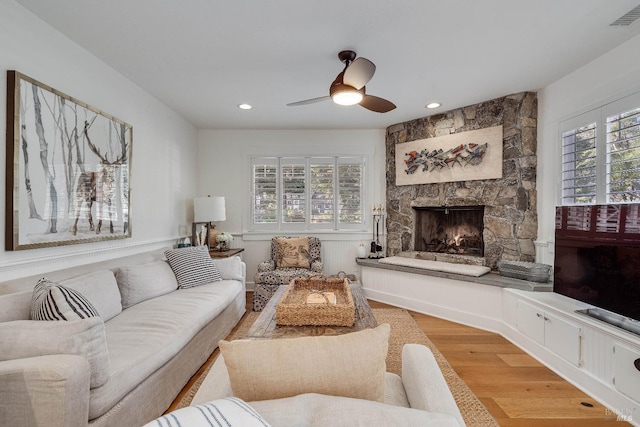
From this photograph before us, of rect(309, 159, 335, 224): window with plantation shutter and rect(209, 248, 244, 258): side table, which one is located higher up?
rect(309, 159, 335, 224): window with plantation shutter

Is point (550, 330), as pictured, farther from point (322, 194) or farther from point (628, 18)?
point (322, 194)

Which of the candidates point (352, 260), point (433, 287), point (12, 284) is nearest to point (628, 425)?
point (433, 287)

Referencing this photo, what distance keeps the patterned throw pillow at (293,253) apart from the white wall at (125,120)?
A: 4.64 ft

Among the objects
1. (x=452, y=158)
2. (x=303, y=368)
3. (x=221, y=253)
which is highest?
(x=452, y=158)

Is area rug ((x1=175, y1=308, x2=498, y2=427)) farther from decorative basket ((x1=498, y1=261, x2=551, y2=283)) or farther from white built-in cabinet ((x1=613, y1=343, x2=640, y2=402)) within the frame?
decorative basket ((x1=498, y1=261, x2=551, y2=283))

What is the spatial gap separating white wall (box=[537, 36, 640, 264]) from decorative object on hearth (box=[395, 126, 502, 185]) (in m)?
0.47

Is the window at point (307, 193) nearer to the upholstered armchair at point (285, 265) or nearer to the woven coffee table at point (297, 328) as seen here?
the upholstered armchair at point (285, 265)

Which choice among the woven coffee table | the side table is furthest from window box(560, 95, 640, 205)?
the side table

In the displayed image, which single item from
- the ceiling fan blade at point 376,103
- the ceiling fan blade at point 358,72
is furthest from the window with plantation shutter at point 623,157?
the ceiling fan blade at point 358,72

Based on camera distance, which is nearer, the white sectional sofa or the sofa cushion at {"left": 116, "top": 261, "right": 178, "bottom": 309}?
the white sectional sofa

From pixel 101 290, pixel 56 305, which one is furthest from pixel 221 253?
pixel 56 305

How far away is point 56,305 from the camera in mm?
1571

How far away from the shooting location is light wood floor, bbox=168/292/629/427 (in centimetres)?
191

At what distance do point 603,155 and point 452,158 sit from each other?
1603mm
